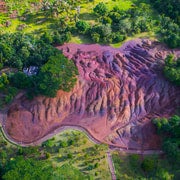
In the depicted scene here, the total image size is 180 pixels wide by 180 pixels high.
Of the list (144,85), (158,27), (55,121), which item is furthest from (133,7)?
(55,121)

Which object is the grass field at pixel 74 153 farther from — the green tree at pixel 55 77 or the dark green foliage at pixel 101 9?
the dark green foliage at pixel 101 9

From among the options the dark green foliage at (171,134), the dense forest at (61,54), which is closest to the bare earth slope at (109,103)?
the dark green foliage at (171,134)

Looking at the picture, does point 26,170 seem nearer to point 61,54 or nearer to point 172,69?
point 61,54

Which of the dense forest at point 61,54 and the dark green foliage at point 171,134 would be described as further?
the dense forest at point 61,54

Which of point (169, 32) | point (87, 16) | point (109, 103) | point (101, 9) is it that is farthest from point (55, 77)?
point (169, 32)

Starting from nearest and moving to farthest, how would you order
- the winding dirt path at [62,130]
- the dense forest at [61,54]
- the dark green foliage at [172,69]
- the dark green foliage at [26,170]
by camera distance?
the dark green foliage at [26,170]
the dense forest at [61,54]
the winding dirt path at [62,130]
the dark green foliage at [172,69]

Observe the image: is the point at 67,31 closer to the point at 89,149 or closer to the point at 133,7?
the point at 133,7

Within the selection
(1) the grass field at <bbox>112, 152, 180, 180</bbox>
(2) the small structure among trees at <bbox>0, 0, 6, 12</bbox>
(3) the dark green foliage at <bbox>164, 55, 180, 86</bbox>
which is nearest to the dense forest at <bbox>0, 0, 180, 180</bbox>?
(3) the dark green foliage at <bbox>164, 55, 180, 86</bbox>
